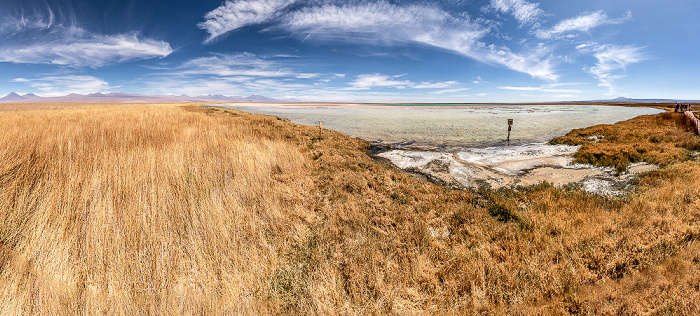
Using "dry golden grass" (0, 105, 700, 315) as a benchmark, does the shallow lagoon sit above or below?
above

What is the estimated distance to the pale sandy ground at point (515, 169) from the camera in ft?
24.6

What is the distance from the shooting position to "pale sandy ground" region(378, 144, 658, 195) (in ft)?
24.6

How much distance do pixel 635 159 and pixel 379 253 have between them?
11.6 metres

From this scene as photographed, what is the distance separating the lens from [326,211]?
17.6 feet

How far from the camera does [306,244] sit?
13.4 feet

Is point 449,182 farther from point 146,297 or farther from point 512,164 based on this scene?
point 146,297

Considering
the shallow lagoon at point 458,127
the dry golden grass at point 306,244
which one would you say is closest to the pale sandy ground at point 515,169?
the dry golden grass at point 306,244

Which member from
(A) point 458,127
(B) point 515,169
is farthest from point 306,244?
(A) point 458,127

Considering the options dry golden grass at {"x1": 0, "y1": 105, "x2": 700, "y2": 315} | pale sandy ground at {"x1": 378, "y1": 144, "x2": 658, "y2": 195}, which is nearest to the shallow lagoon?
pale sandy ground at {"x1": 378, "y1": 144, "x2": 658, "y2": 195}

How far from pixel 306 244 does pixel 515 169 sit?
925 cm

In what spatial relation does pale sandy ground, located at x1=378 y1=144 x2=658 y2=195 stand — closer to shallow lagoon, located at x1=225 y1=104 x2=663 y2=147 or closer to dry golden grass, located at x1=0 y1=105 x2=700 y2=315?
dry golden grass, located at x1=0 y1=105 x2=700 y2=315

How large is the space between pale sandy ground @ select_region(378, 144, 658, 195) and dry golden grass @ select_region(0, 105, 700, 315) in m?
1.11

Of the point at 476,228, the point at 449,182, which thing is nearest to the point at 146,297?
the point at 476,228

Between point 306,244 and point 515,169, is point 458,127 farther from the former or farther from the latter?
point 306,244
